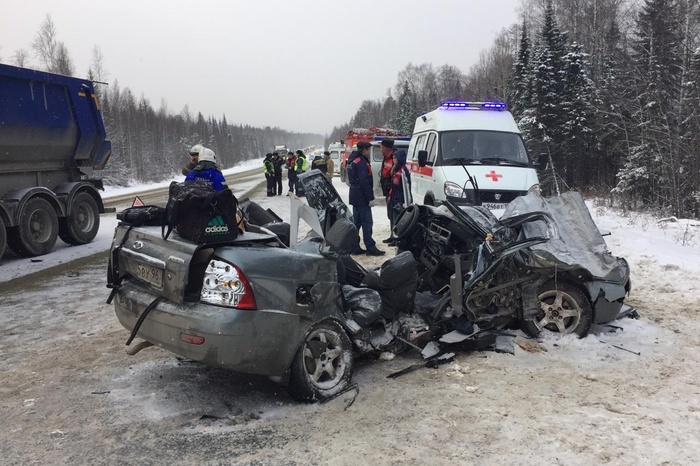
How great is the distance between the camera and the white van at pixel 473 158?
8.66m

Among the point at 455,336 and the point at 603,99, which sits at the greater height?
the point at 603,99

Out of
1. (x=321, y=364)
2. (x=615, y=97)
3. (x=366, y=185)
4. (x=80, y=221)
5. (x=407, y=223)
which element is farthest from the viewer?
(x=615, y=97)

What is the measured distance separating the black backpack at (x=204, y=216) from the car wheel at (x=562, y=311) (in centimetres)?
294

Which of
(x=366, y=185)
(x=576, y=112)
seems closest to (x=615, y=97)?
(x=576, y=112)

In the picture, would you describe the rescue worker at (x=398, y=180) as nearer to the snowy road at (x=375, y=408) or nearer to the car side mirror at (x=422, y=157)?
the car side mirror at (x=422, y=157)

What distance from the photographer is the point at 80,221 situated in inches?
440

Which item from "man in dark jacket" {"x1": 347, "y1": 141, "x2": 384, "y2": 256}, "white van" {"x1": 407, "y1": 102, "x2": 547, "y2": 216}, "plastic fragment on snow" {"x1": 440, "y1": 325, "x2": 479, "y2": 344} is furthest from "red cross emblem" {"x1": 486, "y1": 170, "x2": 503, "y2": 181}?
"plastic fragment on snow" {"x1": 440, "y1": 325, "x2": 479, "y2": 344}

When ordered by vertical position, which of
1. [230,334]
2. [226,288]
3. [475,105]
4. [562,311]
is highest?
[475,105]

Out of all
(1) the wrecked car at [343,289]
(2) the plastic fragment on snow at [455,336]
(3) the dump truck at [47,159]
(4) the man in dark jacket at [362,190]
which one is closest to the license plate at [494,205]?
(4) the man in dark jacket at [362,190]

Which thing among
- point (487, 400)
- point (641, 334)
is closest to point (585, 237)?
point (641, 334)

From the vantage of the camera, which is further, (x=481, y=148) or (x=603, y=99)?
(x=603, y=99)

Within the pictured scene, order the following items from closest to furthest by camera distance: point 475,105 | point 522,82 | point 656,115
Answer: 1. point 475,105
2. point 656,115
3. point 522,82

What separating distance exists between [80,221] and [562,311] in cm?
1011

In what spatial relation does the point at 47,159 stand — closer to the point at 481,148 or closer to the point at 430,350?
the point at 481,148
